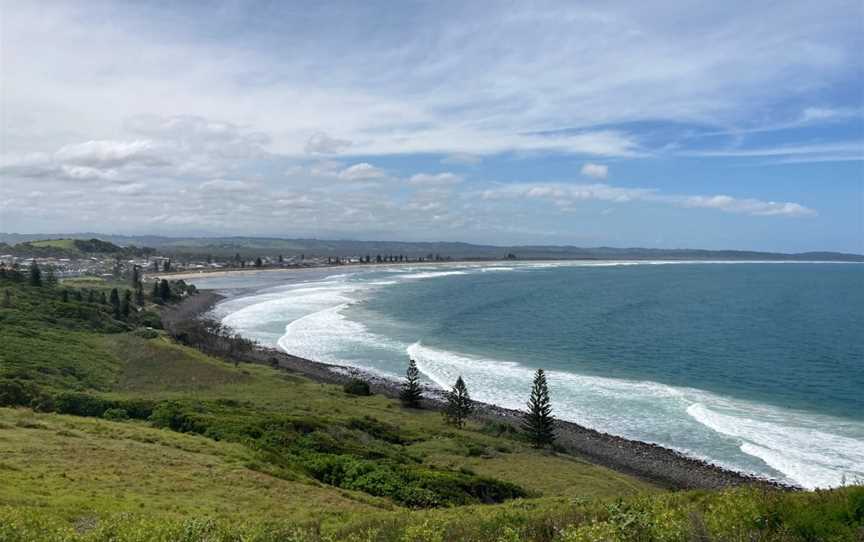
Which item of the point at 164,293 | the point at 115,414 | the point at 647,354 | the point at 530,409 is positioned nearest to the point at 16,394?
the point at 115,414

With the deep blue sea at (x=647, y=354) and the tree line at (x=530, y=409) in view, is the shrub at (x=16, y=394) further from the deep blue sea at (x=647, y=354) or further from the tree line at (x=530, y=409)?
the deep blue sea at (x=647, y=354)

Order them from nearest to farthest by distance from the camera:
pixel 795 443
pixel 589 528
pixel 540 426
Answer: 1. pixel 589 528
2. pixel 795 443
3. pixel 540 426

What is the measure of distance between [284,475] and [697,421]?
33572 mm

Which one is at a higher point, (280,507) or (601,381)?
(280,507)

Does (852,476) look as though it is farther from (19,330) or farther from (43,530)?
(19,330)

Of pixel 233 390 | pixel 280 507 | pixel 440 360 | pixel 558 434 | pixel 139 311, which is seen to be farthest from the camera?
pixel 139 311

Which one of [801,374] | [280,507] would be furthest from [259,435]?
[801,374]

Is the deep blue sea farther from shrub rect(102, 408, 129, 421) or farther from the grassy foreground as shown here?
shrub rect(102, 408, 129, 421)

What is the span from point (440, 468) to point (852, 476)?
23.5m

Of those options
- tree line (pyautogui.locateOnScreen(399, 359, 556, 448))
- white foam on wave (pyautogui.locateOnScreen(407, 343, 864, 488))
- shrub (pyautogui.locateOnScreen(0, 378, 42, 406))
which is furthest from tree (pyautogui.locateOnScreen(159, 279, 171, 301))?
shrub (pyautogui.locateOnScreen(0, 378, 42, 406))

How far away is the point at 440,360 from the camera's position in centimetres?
6600

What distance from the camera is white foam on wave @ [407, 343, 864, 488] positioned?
35.7 metres

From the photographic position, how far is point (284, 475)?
79.5 feet

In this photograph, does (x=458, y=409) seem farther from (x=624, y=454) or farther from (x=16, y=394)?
(x=16, y=394)
